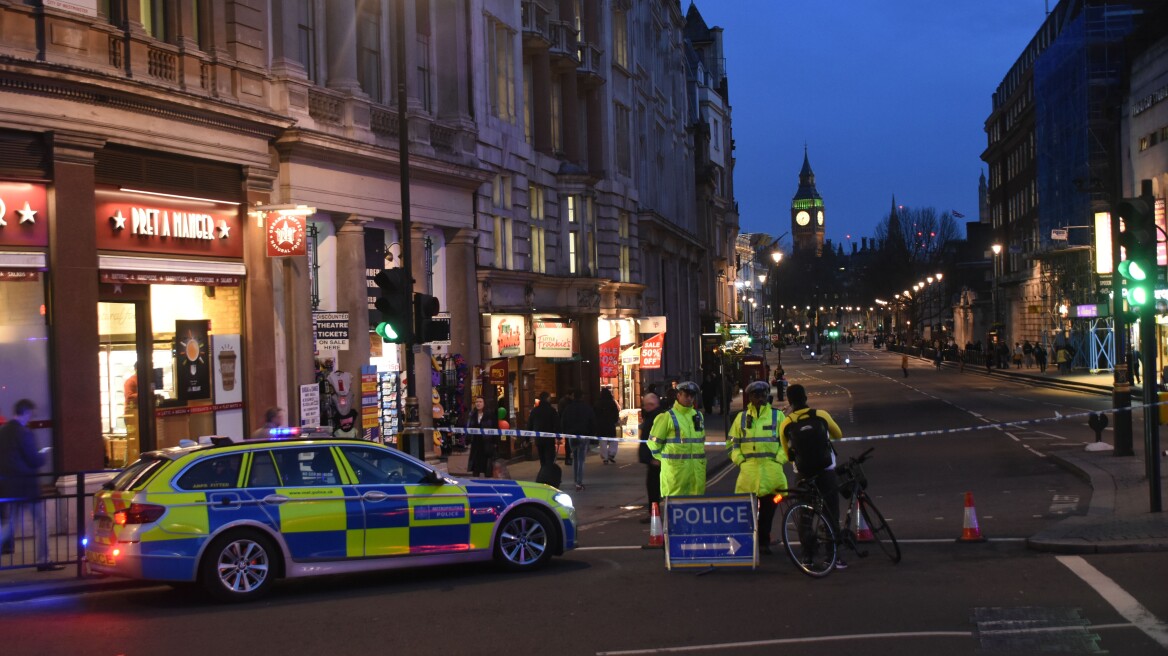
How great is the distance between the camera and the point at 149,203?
18062 mm

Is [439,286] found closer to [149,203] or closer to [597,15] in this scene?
[149,203]

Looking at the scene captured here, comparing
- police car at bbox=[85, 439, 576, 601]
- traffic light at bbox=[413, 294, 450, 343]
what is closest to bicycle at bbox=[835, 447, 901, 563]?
police car at bbox=[85, 439, 576, 601]

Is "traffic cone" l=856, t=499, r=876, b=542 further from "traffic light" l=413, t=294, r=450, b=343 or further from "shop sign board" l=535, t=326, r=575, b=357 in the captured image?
"shop sign board" l=535, t=326, r=575, b=357

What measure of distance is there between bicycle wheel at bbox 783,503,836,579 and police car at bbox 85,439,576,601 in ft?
8.42

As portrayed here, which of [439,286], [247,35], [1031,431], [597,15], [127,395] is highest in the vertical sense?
[597,15]

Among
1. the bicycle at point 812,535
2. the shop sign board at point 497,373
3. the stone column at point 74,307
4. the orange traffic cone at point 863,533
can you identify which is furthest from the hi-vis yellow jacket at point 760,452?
the shop sign board at point 497,373

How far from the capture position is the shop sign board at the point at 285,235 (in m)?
20.0

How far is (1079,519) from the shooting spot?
14867mm

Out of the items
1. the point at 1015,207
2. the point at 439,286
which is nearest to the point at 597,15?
the point at 439,286

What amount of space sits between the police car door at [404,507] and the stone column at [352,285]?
10936 millimetres

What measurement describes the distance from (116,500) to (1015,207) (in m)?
93.3

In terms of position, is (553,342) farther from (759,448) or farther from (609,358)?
(759,448)

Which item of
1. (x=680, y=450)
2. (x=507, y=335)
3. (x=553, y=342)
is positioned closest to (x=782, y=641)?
(x=680, y=450)

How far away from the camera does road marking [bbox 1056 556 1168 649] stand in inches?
357
